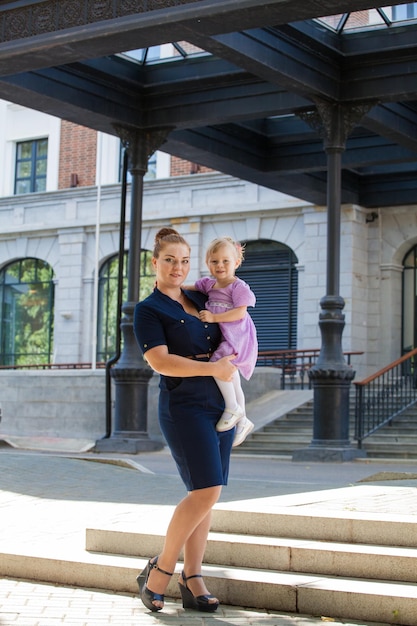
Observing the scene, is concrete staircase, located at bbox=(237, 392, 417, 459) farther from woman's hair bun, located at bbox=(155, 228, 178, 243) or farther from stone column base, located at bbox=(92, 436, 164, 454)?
woman's hair bun, located at bbox=(155, 228, 178, 243)

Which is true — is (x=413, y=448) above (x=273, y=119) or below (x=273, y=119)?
below

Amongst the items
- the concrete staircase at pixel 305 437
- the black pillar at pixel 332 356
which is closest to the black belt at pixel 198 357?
the black pillar at pixel 332 356

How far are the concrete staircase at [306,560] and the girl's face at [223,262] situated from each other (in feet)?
5.75

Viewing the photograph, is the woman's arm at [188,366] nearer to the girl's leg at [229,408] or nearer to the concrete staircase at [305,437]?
the girl's leg at [229,408]

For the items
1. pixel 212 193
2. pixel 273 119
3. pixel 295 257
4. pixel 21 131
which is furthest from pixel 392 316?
pixel 21 131

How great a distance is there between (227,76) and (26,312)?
15.3 meters

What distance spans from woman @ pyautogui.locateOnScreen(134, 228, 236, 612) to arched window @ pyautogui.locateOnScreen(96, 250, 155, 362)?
72.4 ft

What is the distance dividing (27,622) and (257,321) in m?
20.4

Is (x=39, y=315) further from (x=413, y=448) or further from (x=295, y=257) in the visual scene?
(x=413, y=448)

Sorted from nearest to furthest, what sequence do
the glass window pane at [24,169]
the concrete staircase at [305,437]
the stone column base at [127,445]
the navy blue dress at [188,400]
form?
the navy blue dress at [188,400]
the concrete staircase at [305,437]
the stone column base at [127,445]
the glass window pane at [24,169]

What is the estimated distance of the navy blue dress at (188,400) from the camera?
17.7 feet

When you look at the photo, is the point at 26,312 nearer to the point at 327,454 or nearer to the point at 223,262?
the point at 327,454

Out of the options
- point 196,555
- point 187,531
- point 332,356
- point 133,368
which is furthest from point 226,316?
point 133,368

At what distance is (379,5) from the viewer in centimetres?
1068
